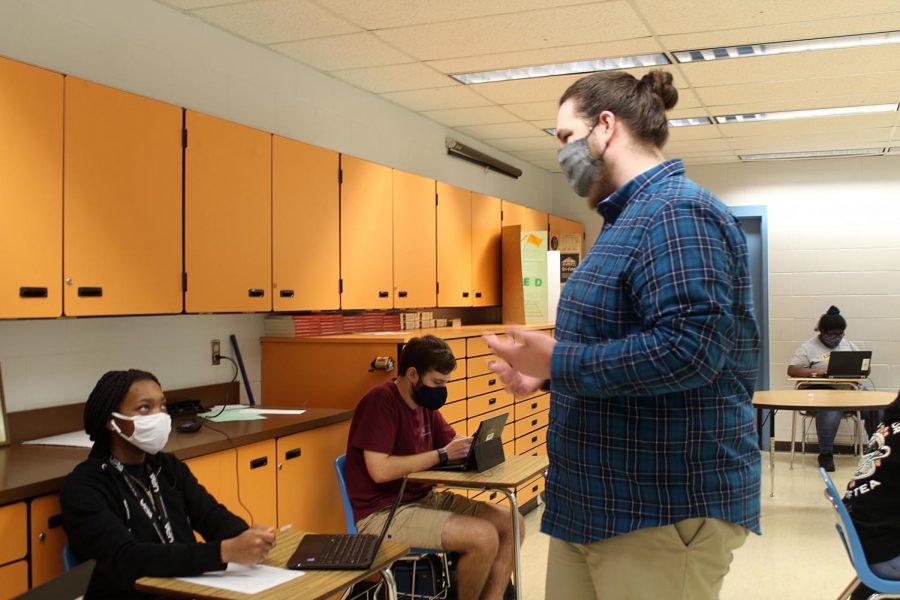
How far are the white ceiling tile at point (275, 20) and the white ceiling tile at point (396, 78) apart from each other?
2.18 feet

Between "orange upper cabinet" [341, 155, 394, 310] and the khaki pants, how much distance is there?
308 centimetres

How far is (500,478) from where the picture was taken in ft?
10.8

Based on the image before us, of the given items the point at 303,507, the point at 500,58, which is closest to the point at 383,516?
the point at 303,507

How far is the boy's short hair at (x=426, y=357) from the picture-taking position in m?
3.60

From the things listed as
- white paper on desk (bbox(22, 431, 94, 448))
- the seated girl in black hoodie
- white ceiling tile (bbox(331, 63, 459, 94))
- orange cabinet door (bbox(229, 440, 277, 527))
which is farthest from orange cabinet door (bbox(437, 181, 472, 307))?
the seated girl in black hoodie

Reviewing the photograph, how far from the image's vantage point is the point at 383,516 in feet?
11.1

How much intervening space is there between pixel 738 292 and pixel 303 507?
2.59 meters

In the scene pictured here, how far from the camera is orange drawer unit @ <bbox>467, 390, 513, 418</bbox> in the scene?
16.4 feet

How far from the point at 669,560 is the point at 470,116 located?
4.95 meters

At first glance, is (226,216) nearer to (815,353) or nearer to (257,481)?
(257,481)

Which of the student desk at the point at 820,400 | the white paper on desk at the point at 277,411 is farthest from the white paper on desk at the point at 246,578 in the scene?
the student desk at the point at 820,400

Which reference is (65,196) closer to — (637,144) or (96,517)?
(96,517)

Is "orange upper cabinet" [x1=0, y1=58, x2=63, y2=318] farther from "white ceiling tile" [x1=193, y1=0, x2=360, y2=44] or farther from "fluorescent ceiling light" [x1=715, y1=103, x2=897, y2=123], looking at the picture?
"fluorescent ceiling light" [x1=715, y1=103, x2=897, y2=123]

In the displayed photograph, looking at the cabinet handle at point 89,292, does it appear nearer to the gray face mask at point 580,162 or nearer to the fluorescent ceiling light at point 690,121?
the gray face mask at point 580,162
